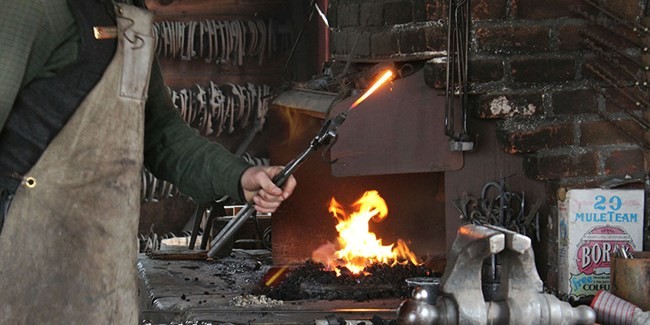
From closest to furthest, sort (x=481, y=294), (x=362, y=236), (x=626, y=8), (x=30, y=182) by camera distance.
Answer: (x=481, y=294) → (x=30, y=182) → (x=626, y=8) → (x=362, y=236)

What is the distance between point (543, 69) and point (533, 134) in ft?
0.77

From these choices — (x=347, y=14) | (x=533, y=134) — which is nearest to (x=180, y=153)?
(x=533, y=134)

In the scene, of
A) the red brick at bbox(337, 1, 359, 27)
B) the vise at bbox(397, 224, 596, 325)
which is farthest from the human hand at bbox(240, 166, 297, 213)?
the red brick at bbox(337, 1, 359, 27)

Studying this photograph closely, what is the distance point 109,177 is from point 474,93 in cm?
172

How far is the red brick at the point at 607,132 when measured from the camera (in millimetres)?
3812

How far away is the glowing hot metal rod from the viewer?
2867mm

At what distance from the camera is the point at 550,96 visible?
3.84 metres

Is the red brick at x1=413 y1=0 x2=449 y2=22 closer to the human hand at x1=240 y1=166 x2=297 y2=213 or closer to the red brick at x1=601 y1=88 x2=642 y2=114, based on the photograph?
the red brick at x1=601 y1=88 x2=642 y2=114

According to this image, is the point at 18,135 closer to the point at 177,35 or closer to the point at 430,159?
the point at 430,159

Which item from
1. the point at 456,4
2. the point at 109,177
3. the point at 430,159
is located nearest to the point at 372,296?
the point at 430,159

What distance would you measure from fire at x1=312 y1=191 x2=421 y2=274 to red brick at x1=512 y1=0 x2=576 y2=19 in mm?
1209

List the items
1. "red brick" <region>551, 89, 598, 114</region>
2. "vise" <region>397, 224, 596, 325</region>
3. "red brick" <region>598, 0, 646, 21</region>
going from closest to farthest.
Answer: "vise" <region>397, 224, 596, 325</region> → "red brick" <region>598, 0, 646, 21</region> → "red brick" <region>551, 89, 598, 114</region>

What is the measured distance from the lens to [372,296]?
13.4ft

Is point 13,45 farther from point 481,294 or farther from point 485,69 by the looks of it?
point 485,69
